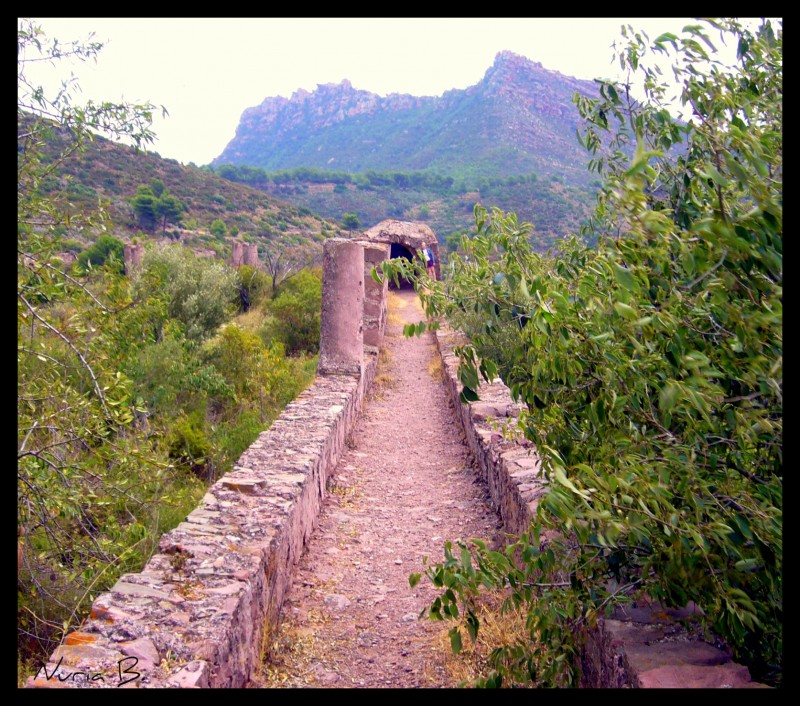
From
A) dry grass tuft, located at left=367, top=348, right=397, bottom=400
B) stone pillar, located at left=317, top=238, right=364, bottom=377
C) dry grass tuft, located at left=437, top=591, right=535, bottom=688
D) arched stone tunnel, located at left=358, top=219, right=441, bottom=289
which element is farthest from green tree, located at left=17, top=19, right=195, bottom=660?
arched stone tunnel, located at left=358, top=219, right=441, bottom=289

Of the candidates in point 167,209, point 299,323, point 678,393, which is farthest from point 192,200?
point 678,393

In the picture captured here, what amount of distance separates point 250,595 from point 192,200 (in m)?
36.1

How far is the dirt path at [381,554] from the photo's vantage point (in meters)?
3.47

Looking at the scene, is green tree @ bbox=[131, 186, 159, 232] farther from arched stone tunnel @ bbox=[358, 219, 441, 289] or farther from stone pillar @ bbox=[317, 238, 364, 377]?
stone pillar @ bbox=[317, 238, 364, 377]

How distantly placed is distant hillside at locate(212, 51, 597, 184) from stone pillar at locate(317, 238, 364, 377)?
115ft

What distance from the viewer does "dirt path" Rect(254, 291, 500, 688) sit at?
11.4 feet

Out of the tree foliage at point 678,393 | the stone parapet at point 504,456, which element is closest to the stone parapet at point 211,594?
the tree foliage at point 678,393

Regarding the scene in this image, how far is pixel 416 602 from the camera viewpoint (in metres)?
4.18

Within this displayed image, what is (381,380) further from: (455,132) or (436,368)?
(455,132)

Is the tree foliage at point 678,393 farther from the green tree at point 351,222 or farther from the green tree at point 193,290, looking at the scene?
the green tree at point 351,222

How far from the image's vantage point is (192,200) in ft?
119

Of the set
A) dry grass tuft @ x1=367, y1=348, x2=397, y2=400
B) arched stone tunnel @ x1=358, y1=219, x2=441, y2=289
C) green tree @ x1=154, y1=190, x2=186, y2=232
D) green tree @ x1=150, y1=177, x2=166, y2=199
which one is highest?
green tree @ x1=150, y1=177, x2=166, y2=199
